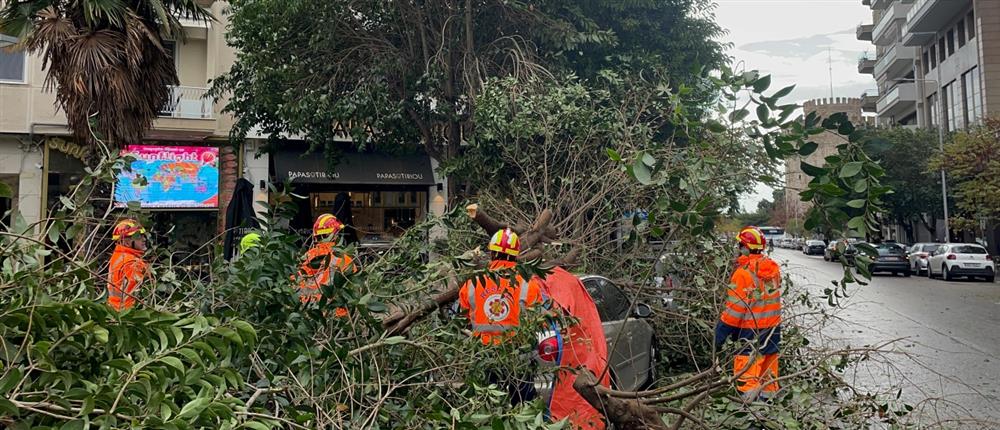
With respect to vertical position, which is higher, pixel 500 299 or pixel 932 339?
pixel 500 299

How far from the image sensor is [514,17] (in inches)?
446

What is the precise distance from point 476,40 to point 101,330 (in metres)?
10.2

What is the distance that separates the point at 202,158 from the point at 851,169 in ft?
52.5

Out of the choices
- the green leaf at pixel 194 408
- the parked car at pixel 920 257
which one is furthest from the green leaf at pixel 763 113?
the parked car at pixel 920 257

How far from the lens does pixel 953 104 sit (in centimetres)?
3831

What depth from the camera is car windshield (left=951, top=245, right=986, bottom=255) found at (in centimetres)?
2292

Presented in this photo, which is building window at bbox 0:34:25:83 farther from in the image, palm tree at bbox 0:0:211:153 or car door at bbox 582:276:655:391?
car door at bbox 582:276:655:391

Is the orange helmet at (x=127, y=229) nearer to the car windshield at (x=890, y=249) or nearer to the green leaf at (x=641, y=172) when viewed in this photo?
the green leaf at (x=641, y=172)

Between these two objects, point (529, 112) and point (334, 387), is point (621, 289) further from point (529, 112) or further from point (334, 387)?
point (334, 387)

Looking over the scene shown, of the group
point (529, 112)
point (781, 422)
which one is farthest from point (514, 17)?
point (781, 422)

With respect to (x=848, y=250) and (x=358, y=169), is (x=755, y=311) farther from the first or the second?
(x=358, y=169)

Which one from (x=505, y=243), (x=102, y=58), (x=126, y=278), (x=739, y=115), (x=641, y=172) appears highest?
(x=102, y=58)

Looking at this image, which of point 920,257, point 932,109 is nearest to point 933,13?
point 932,109

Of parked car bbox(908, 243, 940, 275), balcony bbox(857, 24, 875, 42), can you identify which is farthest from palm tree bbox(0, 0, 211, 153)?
balcony bbox(857, 24, 875, 42)
